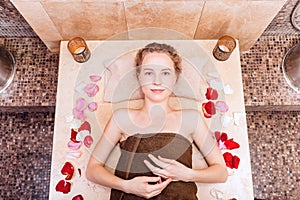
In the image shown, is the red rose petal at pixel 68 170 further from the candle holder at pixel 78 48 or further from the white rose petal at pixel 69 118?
the candle holder at pixel 78 48

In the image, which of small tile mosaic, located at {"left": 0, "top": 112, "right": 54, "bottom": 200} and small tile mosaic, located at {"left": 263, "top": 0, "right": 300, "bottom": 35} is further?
small tile mosaic, located at {"left": 0, "top": 112, "right": 54, "bottom": 200}

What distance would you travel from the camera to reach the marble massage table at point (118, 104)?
1340mm

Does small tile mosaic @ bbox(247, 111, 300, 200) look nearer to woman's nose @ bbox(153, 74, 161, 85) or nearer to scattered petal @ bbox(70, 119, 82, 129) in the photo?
woman's nose @ bbox(153, 74, 161, 85)

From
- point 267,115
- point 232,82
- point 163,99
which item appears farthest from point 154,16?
point 267,115

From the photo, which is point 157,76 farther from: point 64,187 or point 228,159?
point 64,187

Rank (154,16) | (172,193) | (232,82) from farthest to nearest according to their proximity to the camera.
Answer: (232,82) < (154,16) < (172,193)

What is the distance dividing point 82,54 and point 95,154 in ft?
1.52

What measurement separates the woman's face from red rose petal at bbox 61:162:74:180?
17.8 inches

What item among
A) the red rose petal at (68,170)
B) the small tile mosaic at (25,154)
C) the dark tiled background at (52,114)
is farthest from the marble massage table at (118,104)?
the small tile mosaic at (25,154)

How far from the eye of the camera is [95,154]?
1334 millimetres

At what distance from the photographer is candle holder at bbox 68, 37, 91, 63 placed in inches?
56.8

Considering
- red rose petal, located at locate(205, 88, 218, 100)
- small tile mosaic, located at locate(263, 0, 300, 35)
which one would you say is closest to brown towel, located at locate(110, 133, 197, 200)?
red rose petal, located at locate(205, 88, 218, 100)

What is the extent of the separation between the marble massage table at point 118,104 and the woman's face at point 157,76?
0.22 ft

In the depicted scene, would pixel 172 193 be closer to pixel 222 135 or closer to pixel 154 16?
pixel 222 135
